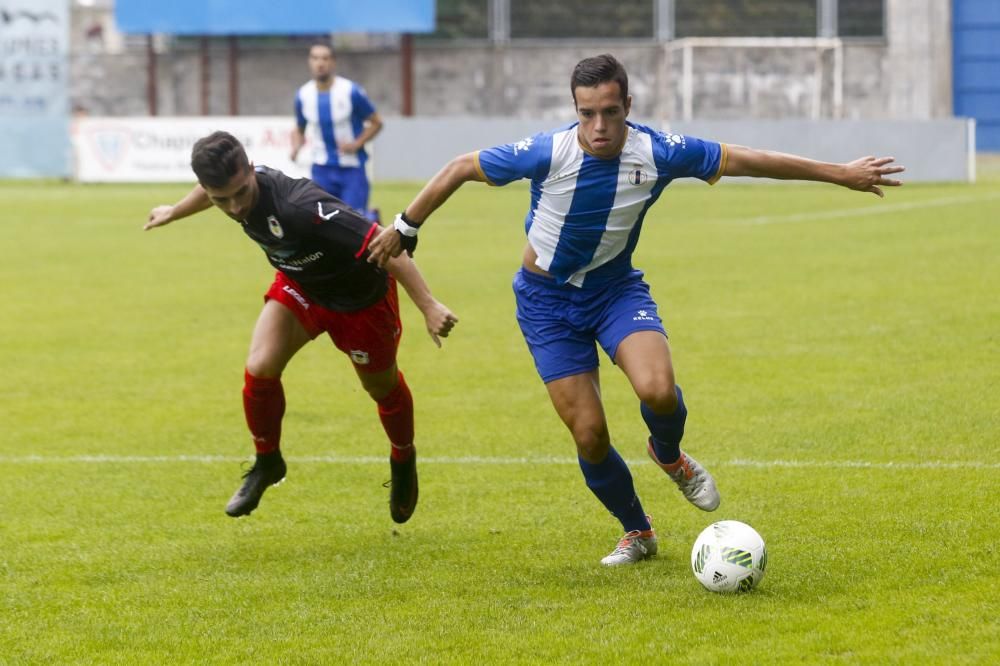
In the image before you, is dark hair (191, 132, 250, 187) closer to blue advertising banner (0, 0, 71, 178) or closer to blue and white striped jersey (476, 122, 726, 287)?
blue and white striped jersey (476, 122, 726, 287)

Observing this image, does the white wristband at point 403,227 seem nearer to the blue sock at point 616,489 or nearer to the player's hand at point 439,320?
the player's hand at point 439,320

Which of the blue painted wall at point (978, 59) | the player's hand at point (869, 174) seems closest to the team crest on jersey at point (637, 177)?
the player's hand at point (869, 174)

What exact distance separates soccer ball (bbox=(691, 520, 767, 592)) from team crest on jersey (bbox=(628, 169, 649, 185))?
1282 millimetres

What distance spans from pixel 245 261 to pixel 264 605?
12.2m

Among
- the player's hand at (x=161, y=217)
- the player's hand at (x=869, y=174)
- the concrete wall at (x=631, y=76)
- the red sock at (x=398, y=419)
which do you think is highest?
the concrete wall at (x=631, y=76)

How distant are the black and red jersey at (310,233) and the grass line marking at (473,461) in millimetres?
1642

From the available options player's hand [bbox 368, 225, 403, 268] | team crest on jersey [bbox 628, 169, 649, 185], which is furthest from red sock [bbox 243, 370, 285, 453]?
team crest on jersey [bbox 628, 169, 649, 185]

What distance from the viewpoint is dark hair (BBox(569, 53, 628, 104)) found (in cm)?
532

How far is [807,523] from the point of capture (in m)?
6.09

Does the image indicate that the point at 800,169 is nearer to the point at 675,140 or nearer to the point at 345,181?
the point at 675,140

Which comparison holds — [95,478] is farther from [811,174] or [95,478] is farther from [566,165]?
[811,174]

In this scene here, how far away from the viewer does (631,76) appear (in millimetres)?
40219

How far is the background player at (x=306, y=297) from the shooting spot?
573cm

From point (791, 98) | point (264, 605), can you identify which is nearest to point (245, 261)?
point (264, 605)
